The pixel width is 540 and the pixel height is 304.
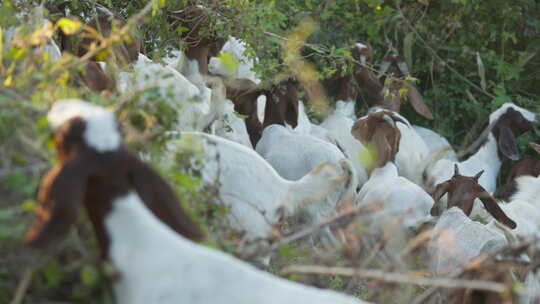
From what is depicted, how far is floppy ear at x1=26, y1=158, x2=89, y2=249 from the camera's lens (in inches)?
80.7

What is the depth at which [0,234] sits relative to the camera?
216cm

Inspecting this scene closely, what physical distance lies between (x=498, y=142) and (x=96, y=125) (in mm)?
5787

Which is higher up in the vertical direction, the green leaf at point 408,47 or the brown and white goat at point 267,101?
the brown and white goat at point 267,101

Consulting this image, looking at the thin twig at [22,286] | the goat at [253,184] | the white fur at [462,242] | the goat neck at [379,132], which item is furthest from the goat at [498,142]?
the thin twig at [22,286]

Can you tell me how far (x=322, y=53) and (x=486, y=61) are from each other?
128 inches

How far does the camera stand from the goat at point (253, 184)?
3.27m

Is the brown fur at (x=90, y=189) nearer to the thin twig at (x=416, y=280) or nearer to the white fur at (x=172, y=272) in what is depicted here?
the white fur at (x=172, y=272)

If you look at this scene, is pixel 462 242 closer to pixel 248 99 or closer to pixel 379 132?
pixel 379 132

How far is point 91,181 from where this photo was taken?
7.04 feet

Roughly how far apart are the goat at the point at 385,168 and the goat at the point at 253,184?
1.56m

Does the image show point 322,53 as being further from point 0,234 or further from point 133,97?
point 0,234

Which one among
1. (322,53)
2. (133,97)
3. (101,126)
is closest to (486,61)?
(322,53)

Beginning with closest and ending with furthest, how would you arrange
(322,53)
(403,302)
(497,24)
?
(403,302)
(322,53)
(497,24)

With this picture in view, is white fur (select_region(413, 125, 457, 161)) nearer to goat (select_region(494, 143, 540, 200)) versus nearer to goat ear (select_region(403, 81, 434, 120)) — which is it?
goat ear (select_region(403, 81, 434, 120))
